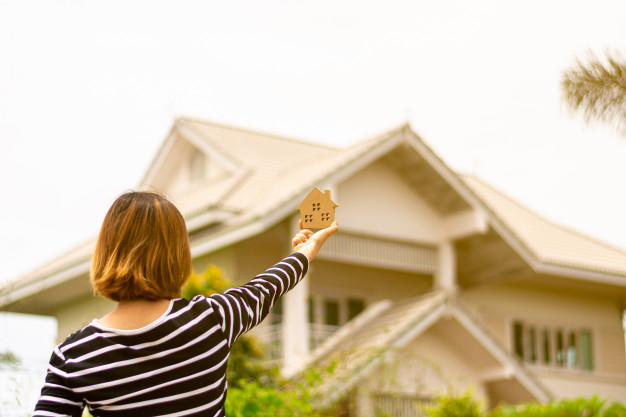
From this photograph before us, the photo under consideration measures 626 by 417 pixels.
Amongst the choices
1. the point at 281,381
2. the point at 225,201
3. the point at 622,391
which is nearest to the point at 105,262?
the point at 281,381

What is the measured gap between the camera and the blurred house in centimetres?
1658

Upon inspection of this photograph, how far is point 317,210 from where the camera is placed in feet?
11.0

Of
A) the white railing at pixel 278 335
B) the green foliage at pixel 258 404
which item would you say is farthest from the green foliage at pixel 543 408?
the green foliage at pixel 258 404

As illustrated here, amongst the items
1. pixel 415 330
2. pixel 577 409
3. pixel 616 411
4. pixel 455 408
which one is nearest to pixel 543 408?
pixel 577 409

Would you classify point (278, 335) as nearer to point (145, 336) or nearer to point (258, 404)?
point (258, 404)

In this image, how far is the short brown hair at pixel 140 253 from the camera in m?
2.74

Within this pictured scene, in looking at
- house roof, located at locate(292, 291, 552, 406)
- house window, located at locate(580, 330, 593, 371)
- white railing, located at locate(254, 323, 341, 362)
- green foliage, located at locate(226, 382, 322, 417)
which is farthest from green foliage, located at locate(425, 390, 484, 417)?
house window, located at locate(580, 330, 593, 371)

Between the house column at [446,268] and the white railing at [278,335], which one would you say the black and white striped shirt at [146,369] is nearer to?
the white railing at [278,335]

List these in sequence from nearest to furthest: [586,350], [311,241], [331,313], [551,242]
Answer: [311,241] → [331,313] → [551,242] → [586,350]

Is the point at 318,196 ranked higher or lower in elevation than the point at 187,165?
lower

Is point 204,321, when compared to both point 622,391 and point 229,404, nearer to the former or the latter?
point 229,404

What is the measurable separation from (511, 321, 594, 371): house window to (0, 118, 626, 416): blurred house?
0.03 m

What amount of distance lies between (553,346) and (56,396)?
67.9 feet

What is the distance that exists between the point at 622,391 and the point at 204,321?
21.8 m
